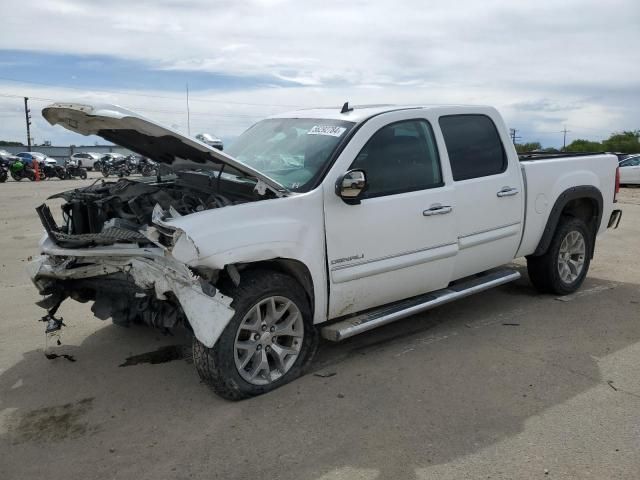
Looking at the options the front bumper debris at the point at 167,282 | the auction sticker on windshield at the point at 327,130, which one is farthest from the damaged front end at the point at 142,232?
the auction sticker on windshield at the point at 327,130

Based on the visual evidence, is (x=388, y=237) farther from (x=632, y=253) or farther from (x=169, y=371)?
(x=632, y=253)

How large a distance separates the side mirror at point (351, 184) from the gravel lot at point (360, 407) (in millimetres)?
1298

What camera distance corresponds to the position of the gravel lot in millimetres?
3113

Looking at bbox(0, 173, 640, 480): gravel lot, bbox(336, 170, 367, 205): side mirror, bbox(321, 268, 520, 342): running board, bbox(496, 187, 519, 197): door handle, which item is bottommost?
bbox(0, 173, 640, 480): gravel lot

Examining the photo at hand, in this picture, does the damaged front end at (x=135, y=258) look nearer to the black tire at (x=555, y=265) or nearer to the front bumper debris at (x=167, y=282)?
the front bumper debris at (x=167, y=282)

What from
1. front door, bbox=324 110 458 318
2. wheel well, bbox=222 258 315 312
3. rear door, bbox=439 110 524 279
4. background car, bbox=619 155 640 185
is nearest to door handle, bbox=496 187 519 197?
rear door, bbox=439 110 524 279

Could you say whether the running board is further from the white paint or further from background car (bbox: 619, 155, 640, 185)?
background car (bbox: 619, 155, 640, 185)

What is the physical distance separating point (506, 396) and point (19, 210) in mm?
13477

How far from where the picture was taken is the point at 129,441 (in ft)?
11.1

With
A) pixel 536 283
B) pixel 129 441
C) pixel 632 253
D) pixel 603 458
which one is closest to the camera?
pixel 603 458

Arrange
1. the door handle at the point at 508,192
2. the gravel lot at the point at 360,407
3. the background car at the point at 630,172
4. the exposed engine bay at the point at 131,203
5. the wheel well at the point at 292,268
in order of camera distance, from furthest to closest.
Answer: the background car at the point at 630,172, the door handle at the point at 508,192, the exposed engine bay at the point at 131,203, the wheel well at the point at 292,268, the gravel lot at the point at 360,407

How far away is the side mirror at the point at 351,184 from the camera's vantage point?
12.9 feet

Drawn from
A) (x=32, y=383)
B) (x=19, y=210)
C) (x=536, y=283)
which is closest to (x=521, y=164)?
(x=536, y=283)

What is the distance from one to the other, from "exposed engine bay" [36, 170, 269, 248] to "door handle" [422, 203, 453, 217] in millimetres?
1306
